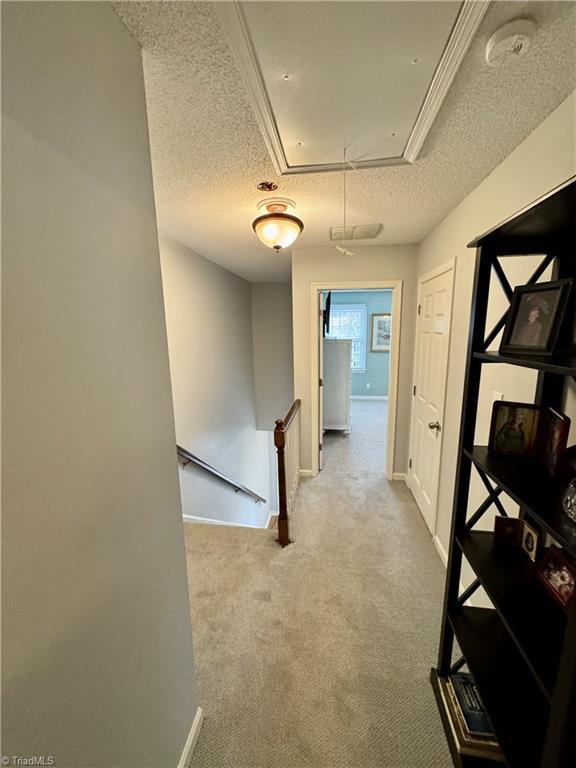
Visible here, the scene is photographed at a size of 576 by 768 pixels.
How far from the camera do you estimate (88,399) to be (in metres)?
0.66

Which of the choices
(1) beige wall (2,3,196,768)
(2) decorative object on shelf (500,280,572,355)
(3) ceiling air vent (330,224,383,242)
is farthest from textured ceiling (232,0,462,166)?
(3) ceiling air vent (330,224,383,242)

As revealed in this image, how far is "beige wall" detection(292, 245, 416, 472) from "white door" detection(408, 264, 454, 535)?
0.14 meters

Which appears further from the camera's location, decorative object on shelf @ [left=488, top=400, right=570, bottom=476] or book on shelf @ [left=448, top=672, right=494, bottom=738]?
book on shelf @ [left=448, top=672, right=494, bottom=738]

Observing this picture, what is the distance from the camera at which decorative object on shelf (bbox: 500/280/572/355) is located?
81 centimetres

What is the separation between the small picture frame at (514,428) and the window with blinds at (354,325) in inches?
227

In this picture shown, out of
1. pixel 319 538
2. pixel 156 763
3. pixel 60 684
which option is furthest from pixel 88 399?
pixel 319 538

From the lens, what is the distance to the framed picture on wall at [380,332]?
656 centimetres

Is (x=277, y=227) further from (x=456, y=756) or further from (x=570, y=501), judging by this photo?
(x=456, y=756)

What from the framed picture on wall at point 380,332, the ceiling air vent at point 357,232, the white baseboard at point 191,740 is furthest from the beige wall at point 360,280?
the framed picture on wall at point 380,332

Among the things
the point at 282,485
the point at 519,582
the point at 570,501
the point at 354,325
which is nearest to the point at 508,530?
the point at 519,582

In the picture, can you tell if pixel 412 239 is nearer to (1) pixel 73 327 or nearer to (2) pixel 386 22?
(2) pixel 386 22

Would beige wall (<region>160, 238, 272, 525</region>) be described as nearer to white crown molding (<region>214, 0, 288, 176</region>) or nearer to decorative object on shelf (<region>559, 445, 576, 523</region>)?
white crown molding (<region>214, 0, 288, 176</region>)

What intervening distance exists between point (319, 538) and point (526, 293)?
2.16 meters

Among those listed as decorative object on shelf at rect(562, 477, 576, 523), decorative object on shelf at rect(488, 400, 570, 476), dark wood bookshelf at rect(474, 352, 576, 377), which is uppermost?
dark wood bookshelf at rect(474, 352, 576, 377)
